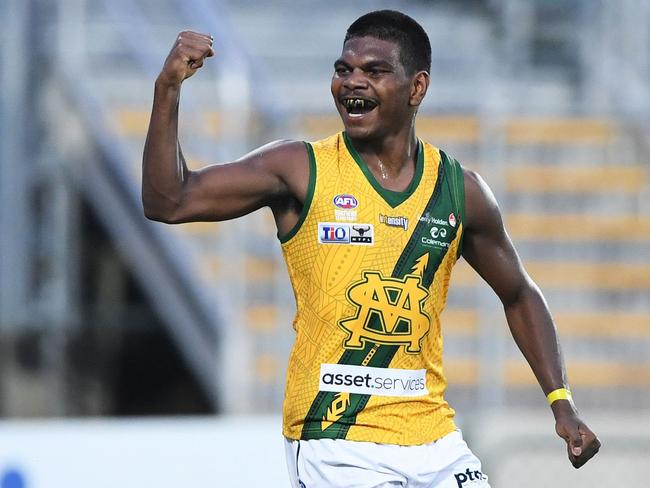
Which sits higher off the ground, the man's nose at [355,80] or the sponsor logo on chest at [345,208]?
the man's nose at [355,80]

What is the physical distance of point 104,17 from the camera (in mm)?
10484

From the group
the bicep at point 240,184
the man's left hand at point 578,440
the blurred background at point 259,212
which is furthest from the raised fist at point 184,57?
the blurred background at point 259,212

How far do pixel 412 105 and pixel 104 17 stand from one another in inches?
265

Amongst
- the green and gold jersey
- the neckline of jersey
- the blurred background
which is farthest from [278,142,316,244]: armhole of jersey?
the blurred background

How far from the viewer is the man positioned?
3.98 meters

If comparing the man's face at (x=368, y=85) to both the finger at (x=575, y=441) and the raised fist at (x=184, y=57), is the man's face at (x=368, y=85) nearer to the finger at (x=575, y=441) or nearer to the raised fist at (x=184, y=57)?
the raised fist at (x=184, y=57)

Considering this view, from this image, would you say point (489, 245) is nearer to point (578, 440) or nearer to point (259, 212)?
point (578, 440)

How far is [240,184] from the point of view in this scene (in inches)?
156

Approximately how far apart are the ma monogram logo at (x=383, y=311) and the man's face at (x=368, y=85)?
0.44 m

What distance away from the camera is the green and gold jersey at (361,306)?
13.1 ft

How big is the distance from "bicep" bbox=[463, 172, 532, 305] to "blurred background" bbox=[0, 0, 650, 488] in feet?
8.78

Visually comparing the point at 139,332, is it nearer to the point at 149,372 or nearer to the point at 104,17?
the point at 149,372

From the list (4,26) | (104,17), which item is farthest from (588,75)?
(4,26)

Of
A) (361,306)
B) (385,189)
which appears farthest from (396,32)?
(361,306)
